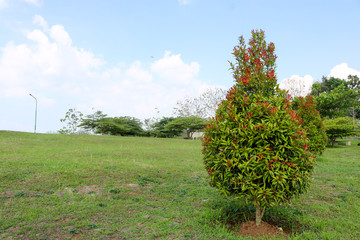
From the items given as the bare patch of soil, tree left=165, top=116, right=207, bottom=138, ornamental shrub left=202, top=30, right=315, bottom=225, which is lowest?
the bare patch of soil

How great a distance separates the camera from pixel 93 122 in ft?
127

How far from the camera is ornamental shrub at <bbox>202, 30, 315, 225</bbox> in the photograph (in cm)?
387

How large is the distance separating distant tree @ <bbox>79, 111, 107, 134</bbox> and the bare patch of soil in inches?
1442

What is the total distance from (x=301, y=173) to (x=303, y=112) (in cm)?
1005

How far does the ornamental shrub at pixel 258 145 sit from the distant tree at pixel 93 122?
120ft

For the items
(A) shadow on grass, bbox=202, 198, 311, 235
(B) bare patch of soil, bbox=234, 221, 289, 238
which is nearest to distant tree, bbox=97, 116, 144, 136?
(A) shadow on grass, bbox=202, 198, 311, 235

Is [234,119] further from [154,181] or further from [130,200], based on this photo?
[154,181]

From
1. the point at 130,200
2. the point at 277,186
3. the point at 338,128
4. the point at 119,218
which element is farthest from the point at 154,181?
the point at 338,128

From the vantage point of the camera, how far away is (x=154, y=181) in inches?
320

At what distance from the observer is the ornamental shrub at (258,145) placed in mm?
3869

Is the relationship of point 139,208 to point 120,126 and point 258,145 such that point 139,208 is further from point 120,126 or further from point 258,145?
point 120,126

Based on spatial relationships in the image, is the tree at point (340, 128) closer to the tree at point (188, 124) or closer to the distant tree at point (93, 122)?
the tree at point (188, 124)

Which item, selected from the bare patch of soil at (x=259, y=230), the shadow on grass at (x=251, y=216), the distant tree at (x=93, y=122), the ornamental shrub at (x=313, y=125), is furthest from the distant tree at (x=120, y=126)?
the bare patch of soil at (x=259, y=230)

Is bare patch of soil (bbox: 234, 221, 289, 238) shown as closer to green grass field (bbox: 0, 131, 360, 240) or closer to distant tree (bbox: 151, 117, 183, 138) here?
green grass field (bbox: 0, 131, 360, 240)
